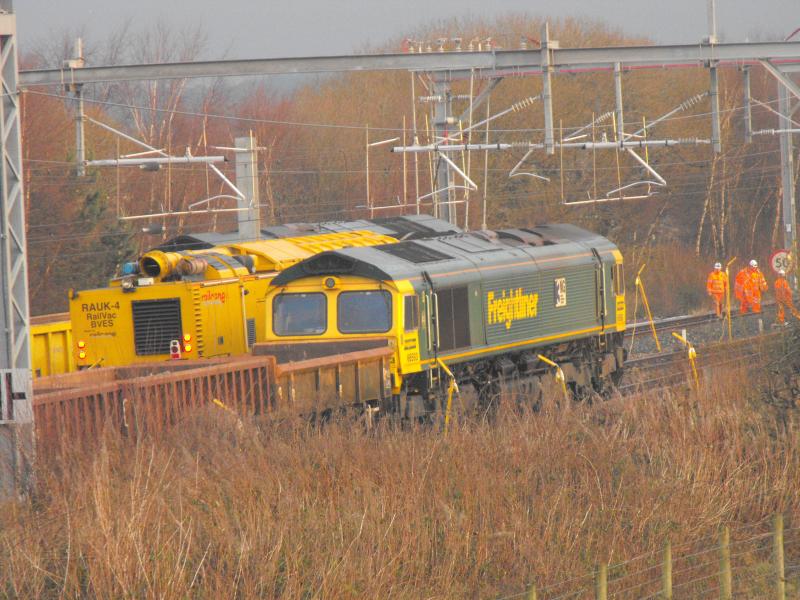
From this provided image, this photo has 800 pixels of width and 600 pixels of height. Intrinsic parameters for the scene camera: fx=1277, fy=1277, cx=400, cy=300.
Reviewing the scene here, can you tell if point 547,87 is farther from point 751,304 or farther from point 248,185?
point 751,304

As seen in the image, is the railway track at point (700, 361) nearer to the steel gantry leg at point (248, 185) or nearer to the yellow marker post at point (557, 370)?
the yellow marker post at point (557, 370)

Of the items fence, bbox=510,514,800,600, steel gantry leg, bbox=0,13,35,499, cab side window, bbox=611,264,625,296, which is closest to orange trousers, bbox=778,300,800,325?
fence, bbox=510,514,800,600

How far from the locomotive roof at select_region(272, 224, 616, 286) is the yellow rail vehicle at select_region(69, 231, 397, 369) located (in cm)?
113

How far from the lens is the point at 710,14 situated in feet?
80.6

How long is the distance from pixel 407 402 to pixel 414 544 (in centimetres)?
830

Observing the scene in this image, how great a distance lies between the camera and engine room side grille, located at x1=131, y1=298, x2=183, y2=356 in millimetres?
19031

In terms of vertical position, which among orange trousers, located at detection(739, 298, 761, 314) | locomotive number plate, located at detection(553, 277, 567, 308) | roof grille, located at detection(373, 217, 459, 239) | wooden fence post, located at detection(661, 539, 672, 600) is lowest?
orange trousers, located at detection(739, 298, 761, 314)

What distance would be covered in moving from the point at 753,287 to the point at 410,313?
60.0 feet

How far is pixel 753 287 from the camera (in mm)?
33656

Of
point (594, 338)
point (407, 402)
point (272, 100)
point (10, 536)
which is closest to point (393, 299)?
point (407, 402)

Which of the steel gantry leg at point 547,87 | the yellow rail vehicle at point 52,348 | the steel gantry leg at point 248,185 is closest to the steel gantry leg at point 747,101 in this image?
the steel gantry leg at point 547,87

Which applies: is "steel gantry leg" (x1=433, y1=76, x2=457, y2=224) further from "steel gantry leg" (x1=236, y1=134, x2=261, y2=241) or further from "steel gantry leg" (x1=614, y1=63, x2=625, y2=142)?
"steel gantry leg" (x1=236, y1=134, x2=261, y2=241)

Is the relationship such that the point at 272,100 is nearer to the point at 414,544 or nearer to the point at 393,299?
the point at 393,299

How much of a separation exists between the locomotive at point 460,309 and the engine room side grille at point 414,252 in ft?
0.07
